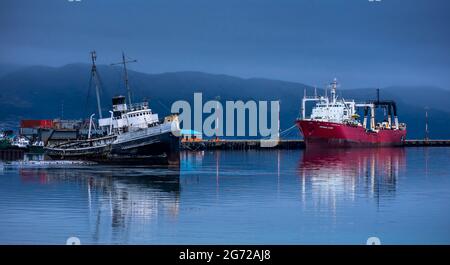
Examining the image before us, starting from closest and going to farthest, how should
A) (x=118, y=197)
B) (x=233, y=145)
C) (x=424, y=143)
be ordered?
(x=118, y=197), (x=233, y=145), (x=424, y=143)

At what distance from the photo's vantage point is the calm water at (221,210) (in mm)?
15367

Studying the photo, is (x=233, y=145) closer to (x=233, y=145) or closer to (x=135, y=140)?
(x=233, y=145)

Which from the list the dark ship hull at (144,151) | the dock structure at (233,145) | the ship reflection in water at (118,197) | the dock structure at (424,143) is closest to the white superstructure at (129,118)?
the dark ship hull at (144,151)

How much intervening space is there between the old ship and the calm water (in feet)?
31.3

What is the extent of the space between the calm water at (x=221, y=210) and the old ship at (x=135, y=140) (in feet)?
31.3

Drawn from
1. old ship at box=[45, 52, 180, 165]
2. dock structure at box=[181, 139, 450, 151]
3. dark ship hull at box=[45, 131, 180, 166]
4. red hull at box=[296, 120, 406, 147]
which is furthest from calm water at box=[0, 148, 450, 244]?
dock structure at box=[181, 139, 450, 151]

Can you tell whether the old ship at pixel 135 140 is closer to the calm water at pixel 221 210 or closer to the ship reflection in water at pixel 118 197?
the ship reflection in water at pixel 118 197

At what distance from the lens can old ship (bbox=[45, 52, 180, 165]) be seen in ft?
152

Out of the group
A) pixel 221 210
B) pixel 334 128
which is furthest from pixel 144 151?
pixel 334 128

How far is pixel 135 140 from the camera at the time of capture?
46.7 metres

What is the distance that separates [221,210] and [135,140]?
85.9 feet

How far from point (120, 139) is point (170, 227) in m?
31.2

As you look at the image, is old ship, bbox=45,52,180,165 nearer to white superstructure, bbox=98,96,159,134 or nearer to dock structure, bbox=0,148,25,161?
white superstructure, bbox=98,96,159,134
